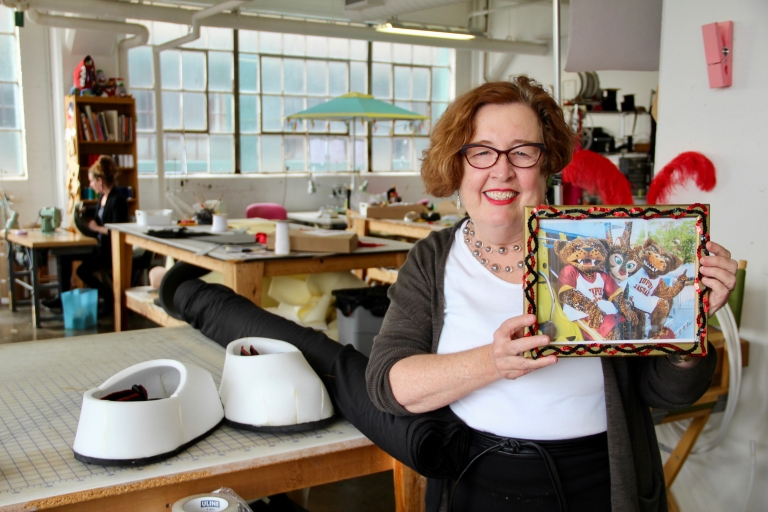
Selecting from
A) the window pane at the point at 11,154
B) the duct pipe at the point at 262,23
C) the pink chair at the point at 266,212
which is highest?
the duct pipe at the point at 262,23

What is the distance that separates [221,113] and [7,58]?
8.52 ft

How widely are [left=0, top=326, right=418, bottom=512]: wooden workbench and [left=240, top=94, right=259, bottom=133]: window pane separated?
8.29 m

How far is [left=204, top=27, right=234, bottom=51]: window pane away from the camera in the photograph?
31.2 ft

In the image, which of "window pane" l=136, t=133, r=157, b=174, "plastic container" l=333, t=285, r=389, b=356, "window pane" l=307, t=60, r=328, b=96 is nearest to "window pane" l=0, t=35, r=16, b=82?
"window pane" l=136, t=133, r=157, b=174

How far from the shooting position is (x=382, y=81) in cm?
1080

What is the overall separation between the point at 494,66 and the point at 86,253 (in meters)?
6.94

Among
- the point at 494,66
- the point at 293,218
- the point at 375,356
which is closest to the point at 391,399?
the point at 375,356

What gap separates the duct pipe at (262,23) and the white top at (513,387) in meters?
6.13

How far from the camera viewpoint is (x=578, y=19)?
2.57m

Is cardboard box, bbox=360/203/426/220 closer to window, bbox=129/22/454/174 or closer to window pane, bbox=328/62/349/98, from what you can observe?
window, bbox=129/22/454/174

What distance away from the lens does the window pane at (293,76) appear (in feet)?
33.0

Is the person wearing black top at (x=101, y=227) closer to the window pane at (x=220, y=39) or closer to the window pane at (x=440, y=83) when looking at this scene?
the window pane at (x=220, y=39)

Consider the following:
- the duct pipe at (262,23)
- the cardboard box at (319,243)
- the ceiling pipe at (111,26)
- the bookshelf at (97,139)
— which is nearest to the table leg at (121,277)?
the cardboard box at (319,243)

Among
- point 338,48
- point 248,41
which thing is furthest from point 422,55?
point 248,41
